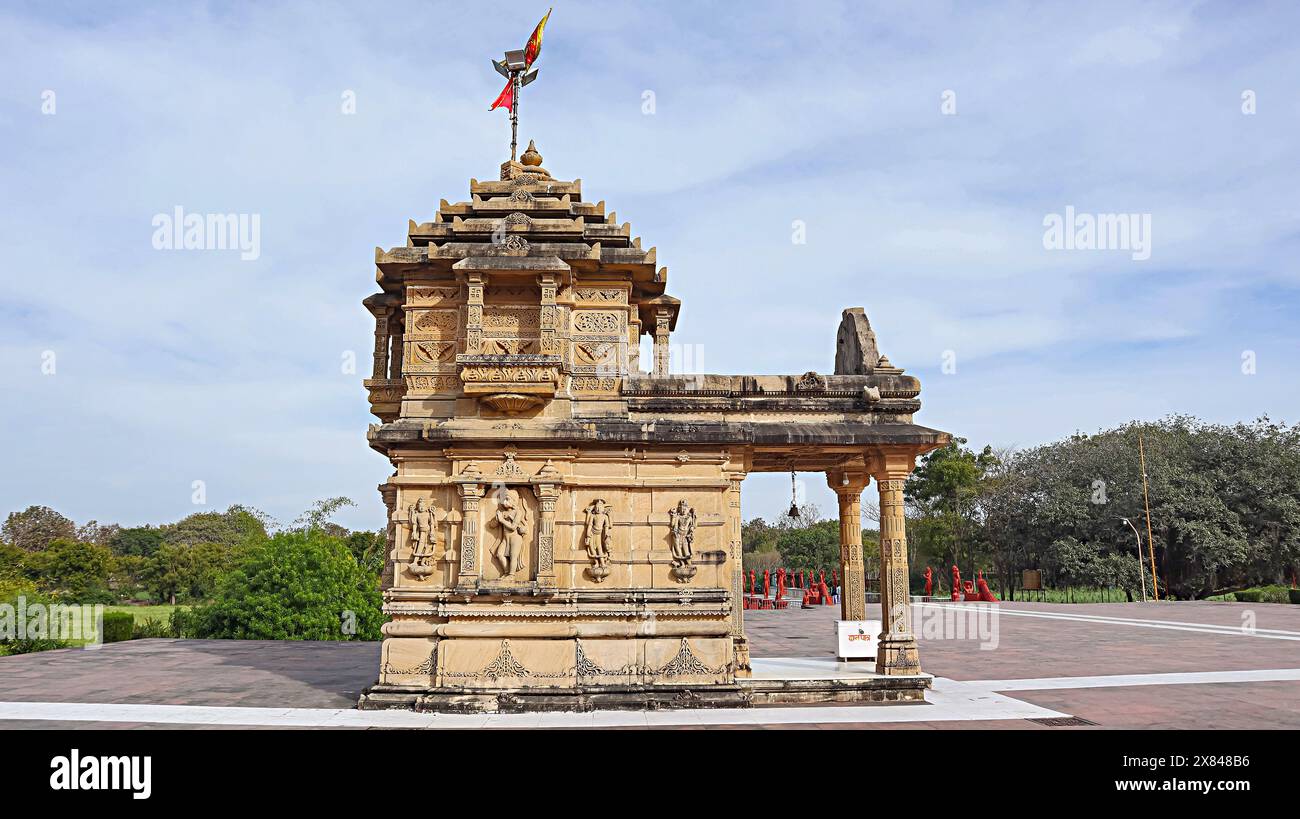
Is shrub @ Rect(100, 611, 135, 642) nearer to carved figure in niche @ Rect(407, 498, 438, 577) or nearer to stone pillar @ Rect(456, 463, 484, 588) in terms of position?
carved figure in niche @ Rect(407, 498, 438, 577)

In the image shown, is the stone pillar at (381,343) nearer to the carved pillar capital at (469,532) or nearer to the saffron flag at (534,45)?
the carved pillar capital at (469,532)

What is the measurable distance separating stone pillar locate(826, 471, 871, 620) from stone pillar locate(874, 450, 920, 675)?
202 centimetres

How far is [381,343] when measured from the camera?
13680 millimetres

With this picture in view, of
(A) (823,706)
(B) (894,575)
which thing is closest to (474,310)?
(B) (894,575)

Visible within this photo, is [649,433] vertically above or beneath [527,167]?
beneath

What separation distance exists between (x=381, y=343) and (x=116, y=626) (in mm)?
18441

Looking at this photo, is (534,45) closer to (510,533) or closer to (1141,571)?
(510,533)

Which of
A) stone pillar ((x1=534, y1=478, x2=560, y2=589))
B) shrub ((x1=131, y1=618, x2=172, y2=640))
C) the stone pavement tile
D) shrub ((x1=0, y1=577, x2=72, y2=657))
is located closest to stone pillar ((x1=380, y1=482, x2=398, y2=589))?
stone pillar ((x1=534, y1=478, x2=560, y2=589))

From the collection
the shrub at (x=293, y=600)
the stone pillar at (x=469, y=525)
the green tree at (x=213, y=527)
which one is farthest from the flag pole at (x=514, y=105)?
the green tree at (x=213, y=527)

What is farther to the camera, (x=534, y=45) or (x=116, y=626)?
(x=116, y=626)

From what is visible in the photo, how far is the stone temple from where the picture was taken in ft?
37.7

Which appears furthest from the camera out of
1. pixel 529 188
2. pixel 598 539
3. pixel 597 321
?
pixel 529 188
